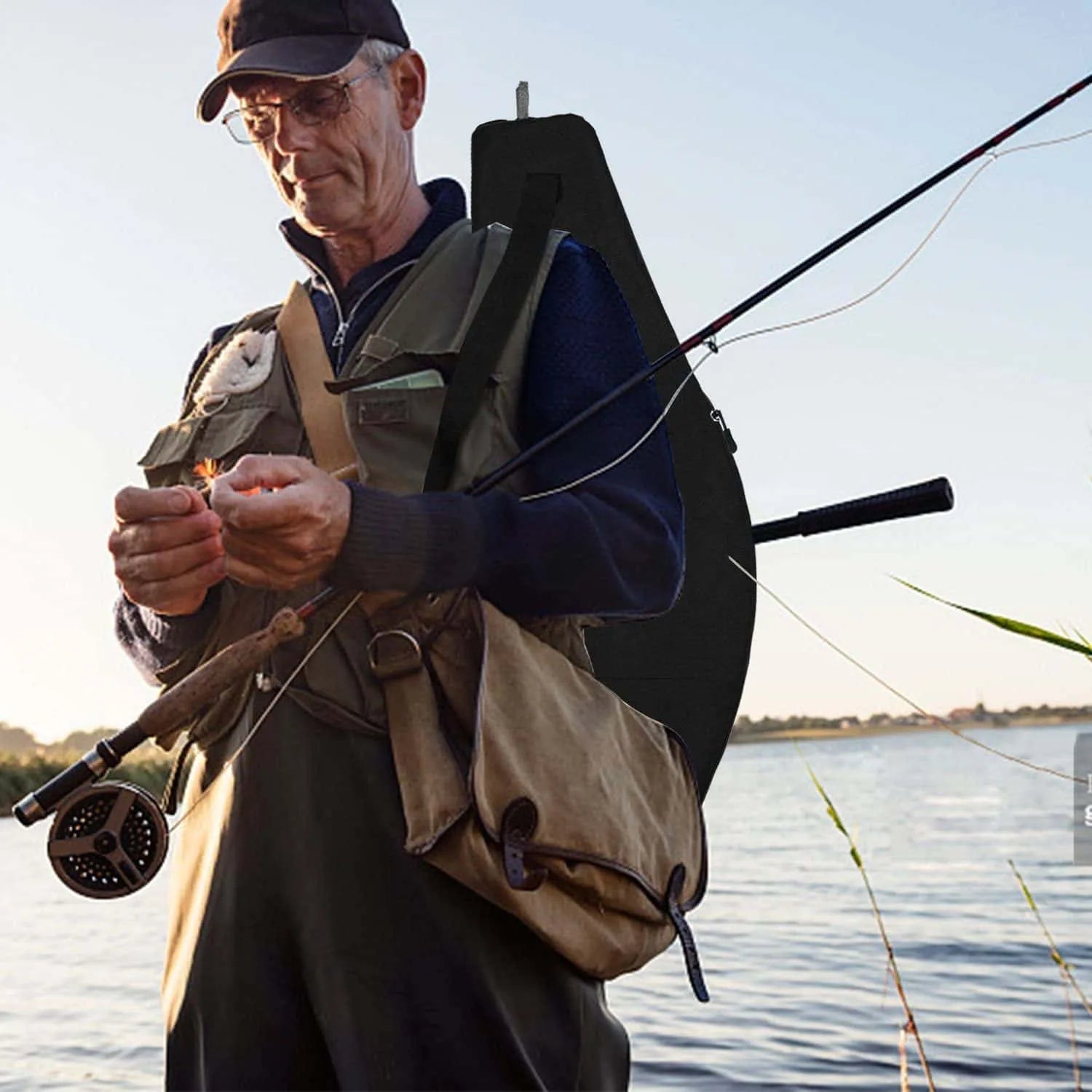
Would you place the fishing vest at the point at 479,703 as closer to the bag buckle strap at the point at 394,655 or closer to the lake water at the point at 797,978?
the bag buckle strap at the point at 394,655

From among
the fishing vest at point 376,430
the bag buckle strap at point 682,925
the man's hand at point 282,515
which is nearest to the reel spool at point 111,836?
the fishing vest at point 376,430

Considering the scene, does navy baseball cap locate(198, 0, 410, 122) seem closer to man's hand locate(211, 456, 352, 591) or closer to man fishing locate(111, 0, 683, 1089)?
man fishing locate(111, 0, 683, 1089)

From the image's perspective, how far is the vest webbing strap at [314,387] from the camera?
240cm

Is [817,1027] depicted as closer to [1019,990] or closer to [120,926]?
[1019,990]

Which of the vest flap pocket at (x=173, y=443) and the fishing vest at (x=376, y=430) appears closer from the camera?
the fishing vest at (x=376, y=430)

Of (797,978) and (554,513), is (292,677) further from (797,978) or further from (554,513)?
(797,978)

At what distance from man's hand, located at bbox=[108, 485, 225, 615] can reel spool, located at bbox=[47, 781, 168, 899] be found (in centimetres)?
26

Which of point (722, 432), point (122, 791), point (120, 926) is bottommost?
point (120, 926)

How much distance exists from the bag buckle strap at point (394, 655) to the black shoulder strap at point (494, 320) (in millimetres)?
195

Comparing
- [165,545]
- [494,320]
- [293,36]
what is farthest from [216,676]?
[293,36]

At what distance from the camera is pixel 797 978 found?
1220cm

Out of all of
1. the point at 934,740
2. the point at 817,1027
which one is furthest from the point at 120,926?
the point at 934,740

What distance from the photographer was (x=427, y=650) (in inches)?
90.7

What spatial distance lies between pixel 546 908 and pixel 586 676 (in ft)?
1.12
